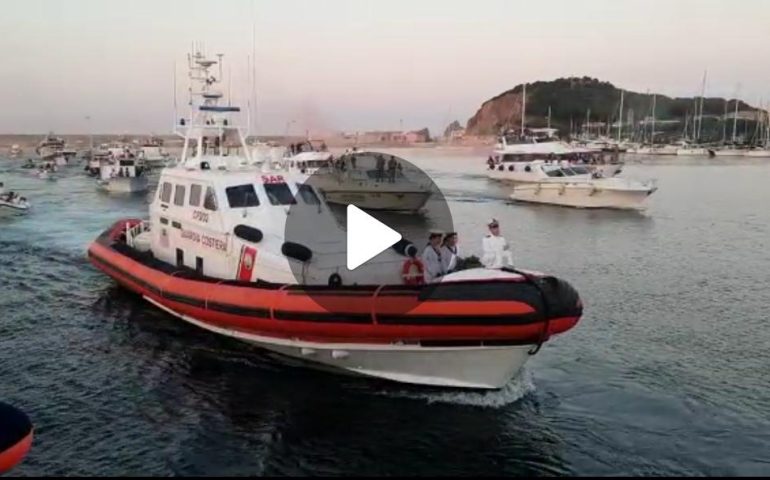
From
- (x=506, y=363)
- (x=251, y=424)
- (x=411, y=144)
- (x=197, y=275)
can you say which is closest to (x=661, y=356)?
(x=506, y=363)

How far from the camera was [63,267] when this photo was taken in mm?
19031

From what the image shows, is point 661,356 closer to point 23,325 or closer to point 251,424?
point 251,424

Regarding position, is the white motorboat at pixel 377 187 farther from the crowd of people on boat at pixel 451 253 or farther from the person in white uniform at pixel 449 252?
the crowd of people on boat at pixel 451 253

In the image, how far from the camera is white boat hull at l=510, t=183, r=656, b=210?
33.4 meters

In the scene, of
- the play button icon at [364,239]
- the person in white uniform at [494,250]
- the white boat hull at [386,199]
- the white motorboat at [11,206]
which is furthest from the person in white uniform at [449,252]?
the white motorboat at [11,206]

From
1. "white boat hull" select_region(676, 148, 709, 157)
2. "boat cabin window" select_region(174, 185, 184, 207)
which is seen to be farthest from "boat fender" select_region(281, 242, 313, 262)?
"white boat hull" select_region(676, 148, 709, 157)

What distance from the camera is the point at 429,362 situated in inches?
372

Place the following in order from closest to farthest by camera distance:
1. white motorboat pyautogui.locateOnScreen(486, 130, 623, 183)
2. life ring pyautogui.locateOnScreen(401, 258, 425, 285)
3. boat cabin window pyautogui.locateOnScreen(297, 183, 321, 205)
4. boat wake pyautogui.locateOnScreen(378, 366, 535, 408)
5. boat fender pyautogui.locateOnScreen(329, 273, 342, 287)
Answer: boat wake pyautogui.locateOnScreen(378, 366, 535, 408), life ring pyautogui.locateOnScreen(401, 258, 425, 285), boat fender pyautogui.locateOnScreen(329, 273, 342, 287), boat cabin window pyautogui.locateOnScreen(297, 183, 321, 205), white motorboat pyautogui.locateOnScreen(486, 130, 623, 183)

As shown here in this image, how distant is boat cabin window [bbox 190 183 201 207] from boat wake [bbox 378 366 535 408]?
5307mm

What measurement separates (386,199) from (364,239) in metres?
22.6

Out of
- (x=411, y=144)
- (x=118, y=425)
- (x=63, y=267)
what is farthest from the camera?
(x=411, y=144)

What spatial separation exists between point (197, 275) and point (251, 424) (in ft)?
12.1
